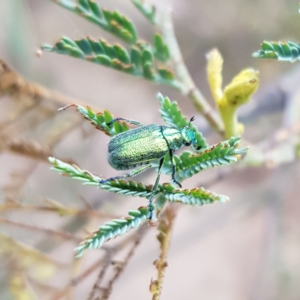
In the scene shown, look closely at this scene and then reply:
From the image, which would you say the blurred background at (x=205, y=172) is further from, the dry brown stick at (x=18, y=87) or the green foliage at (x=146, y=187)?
the green foliage at (x=146, y=187)

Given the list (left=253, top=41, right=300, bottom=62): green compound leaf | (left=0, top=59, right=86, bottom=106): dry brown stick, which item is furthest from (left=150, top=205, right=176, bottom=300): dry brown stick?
(left=0, top=59, right=86, bottom=106): dry brown stick

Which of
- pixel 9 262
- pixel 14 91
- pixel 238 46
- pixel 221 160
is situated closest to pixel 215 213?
pixel 238 46

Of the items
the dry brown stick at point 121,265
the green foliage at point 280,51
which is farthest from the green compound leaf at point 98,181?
the green foliage at point 280,51

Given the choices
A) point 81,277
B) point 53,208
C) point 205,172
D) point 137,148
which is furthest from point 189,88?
point 205,172

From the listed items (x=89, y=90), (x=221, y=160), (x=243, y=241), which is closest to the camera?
(x=221, y=160)

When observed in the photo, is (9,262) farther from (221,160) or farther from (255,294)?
(255,294)
